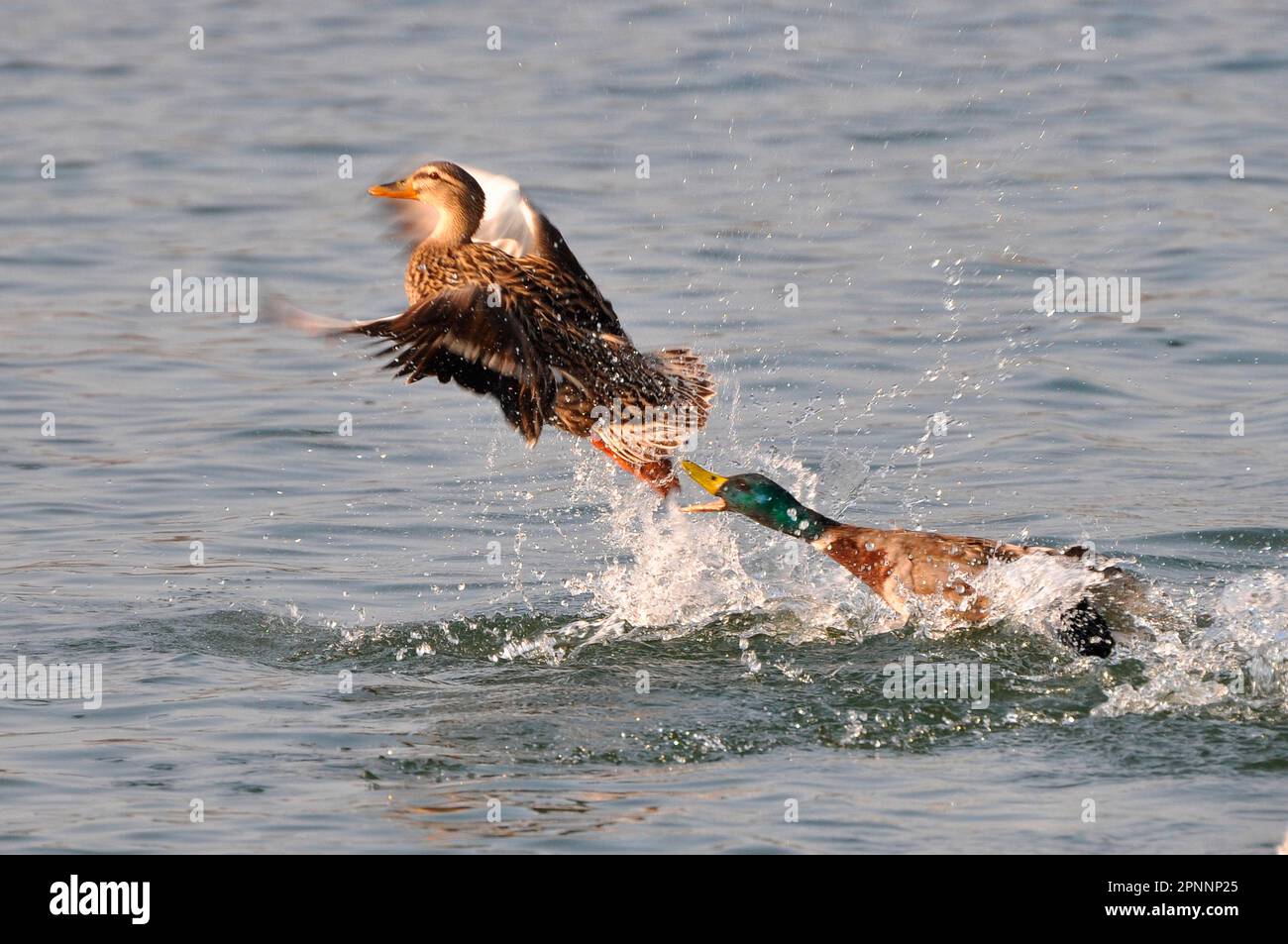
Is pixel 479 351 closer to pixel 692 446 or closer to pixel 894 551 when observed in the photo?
pixel 692 446

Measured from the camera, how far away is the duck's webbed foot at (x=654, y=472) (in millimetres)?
6938

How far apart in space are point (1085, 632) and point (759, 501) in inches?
47.5

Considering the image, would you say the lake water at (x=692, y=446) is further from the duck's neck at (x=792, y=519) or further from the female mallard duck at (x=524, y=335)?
the female mallard duck at (x=524, y=335)

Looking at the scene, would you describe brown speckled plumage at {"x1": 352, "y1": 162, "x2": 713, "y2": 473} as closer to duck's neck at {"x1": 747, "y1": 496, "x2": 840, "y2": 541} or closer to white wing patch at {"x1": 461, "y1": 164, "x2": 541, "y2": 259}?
white wing patch at {"x1": 461, "y1": 164, "x2": 541, "y2": 259}

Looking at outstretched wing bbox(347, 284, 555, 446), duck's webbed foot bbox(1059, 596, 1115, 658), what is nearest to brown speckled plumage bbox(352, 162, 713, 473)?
outstretched wing bbox(347, 284, 555, 446)

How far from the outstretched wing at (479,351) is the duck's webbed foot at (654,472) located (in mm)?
480

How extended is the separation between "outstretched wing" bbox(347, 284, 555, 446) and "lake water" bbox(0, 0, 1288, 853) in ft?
1.67

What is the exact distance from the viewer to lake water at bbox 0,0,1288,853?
5.34 m

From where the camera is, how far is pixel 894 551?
6.62 meters

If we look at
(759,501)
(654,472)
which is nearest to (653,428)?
(654,472)

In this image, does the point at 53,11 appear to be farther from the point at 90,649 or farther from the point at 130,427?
the point at 90,649

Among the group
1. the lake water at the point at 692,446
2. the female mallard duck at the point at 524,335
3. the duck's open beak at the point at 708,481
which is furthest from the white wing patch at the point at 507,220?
the duck's open beak at the point at 708,481

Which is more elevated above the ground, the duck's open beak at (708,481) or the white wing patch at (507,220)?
the white wing patch at (507,220)

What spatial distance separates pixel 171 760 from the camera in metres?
5.57
